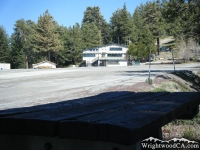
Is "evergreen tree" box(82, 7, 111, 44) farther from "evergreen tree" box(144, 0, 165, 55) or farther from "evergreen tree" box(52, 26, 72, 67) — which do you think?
"evergreen tree" box(52, 26, 72, 67)

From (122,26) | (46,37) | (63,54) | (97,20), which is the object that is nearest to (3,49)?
(46,37)

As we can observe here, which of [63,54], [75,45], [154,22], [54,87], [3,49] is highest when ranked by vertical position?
[154,22]

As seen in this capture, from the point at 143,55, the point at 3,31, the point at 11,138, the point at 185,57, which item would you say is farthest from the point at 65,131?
the point at 3,31

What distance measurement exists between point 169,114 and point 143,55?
84989mm

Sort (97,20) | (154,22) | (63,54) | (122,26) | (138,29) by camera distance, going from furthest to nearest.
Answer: (97,20), (138,29), (154,22), (122,26), (63,54)

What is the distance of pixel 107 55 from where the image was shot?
86625mm

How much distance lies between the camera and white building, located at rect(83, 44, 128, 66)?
85250 mm

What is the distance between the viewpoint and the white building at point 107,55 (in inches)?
3356

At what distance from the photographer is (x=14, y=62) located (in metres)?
90.8

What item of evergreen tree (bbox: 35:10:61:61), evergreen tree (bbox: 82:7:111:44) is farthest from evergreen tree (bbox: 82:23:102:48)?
evergreen tree (bbox: 82:7:111:44)

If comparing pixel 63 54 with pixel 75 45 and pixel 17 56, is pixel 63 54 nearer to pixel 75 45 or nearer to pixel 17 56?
pixel 75 45

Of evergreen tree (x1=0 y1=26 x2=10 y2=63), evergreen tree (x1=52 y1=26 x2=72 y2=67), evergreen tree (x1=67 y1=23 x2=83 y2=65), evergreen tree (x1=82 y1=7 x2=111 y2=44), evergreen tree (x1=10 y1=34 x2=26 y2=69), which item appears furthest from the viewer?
evergreen tree (x1=82 y1=7 x2=111 y2=44)

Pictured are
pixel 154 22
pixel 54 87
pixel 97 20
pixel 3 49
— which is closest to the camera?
pixel 54 87

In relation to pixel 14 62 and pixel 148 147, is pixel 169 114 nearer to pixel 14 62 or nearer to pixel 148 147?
pixel 148 147
